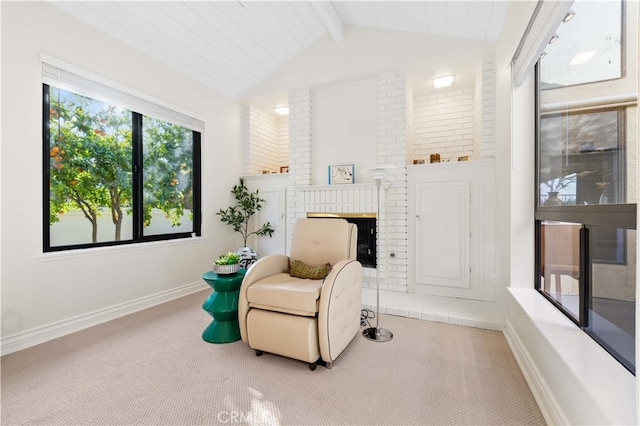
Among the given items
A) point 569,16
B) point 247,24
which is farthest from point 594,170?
point 247,24

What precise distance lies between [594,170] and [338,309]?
159cm

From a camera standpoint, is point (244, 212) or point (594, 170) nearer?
point (594, 170)

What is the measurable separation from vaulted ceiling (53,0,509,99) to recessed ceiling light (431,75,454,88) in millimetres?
524

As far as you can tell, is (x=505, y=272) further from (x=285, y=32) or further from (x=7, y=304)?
(x=7, y=304)

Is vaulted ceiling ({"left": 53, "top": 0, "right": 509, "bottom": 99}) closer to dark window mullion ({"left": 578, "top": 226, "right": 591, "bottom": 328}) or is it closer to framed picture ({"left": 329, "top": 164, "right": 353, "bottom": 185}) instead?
framed picture ({"left": 329, "top": 164, "right": 353, "bottom": 185})

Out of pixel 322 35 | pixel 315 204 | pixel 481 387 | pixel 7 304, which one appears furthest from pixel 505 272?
pixel 7 304

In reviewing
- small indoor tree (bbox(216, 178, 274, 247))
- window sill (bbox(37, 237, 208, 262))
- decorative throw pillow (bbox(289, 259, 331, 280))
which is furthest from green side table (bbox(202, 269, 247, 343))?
small indoor tree (bbox(216, 178, 274, 247))

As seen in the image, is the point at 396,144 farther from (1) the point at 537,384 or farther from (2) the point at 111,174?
(2) the point at 111,174

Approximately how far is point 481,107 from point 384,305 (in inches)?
94.5

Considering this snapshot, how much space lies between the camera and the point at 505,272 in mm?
2467

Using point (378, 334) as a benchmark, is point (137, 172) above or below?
above

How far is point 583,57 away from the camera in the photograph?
56.9 inches

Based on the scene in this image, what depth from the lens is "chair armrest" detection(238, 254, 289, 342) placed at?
2.09m

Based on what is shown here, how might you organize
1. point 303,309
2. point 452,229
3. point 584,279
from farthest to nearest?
1. point 452,229
2. point 303,309
3. point 584,279
